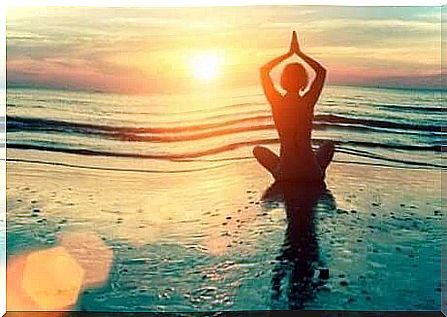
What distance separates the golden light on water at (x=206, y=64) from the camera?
4.21 meters

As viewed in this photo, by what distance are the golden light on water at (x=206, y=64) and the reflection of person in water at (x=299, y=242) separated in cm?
69

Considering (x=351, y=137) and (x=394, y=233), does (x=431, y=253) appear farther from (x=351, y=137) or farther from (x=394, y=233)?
(x=351, y=137)

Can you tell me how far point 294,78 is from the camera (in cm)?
415

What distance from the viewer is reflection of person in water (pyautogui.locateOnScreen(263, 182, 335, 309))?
386 centimetres

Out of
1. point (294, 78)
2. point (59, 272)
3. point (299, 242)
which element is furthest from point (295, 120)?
point (59, 272)

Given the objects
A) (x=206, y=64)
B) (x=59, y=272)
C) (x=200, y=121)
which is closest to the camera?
(x=59, y=272)

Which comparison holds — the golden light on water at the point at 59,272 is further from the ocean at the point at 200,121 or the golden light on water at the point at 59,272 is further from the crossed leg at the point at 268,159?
the crossed leg at the point at 268,159

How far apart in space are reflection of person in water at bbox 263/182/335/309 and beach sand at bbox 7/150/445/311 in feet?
0.04

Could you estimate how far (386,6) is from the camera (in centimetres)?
427

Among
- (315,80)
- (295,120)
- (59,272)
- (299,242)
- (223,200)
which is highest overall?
(315,80)

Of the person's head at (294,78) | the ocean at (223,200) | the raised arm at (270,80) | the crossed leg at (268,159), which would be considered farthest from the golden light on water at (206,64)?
the crossed leg at (268,159)

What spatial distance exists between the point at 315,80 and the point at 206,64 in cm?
59

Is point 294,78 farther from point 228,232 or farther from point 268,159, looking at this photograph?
point 228,232

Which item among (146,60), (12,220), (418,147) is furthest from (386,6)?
(12,220)
